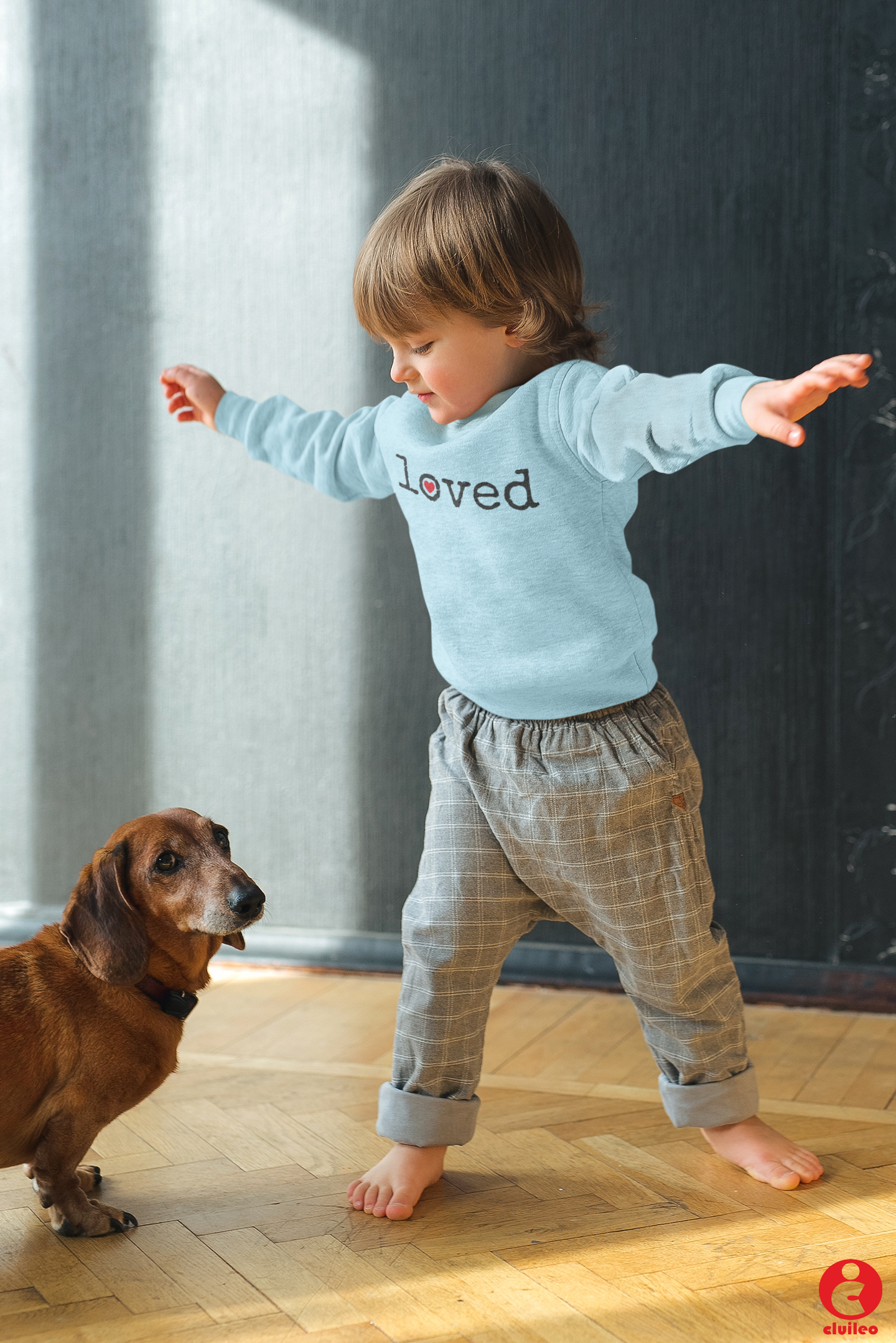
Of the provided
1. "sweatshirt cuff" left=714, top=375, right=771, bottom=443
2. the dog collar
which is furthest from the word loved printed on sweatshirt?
the dog collar

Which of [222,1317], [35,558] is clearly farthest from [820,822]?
[35,558]

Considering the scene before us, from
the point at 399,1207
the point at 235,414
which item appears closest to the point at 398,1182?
the point at 399,1207

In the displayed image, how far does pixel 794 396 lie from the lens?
2.69 ft

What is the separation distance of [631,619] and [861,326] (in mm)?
784

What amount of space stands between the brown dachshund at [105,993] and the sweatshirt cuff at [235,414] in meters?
0.49

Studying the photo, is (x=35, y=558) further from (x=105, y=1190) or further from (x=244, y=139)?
(x=105, y=1190)

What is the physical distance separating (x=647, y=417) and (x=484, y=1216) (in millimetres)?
694

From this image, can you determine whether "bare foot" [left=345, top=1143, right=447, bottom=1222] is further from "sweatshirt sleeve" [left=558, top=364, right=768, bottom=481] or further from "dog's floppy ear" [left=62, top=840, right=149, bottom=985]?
"sweatshirt sleeve" [left=558, top=364, right=768, bottom=481]

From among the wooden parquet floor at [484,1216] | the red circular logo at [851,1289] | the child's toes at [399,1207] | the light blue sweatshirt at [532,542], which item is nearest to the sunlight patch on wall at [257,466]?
the wooden parquet floor at [484,1216]

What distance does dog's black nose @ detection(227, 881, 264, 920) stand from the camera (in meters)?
1.02

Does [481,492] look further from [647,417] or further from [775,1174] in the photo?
[775,1174]

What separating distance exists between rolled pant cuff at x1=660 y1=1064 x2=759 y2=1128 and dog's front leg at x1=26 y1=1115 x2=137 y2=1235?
505 mm

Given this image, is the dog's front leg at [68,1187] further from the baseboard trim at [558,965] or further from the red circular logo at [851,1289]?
the baseboard trim at [558,965]

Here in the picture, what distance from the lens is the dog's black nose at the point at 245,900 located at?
1.02 metres
